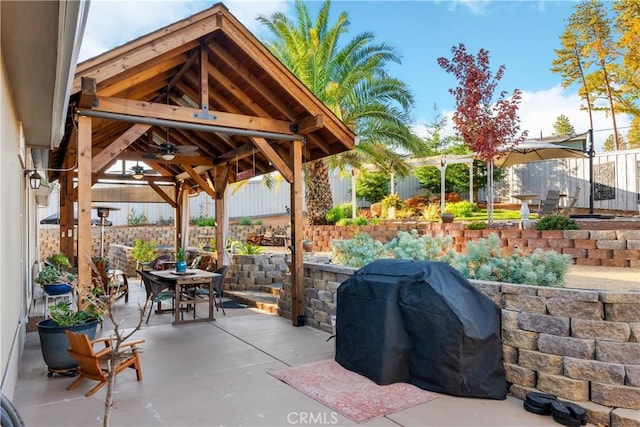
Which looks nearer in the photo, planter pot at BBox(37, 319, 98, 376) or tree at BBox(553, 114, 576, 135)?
planter pot at BBox(37, 319, 98, 376)

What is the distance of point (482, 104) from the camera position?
8.86m

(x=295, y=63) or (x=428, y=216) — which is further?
(x=428, y=216)

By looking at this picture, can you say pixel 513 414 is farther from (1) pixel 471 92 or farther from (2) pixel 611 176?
(2) pixel 611 176

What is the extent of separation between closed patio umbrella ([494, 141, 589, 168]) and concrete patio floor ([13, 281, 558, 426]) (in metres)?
7.92

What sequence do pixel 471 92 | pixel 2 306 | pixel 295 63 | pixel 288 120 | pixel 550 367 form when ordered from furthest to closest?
1. pixel 295 63
2. pixel 471 92
3. pixel 288 120
4. pixel 550 367
5. pixel 2 306

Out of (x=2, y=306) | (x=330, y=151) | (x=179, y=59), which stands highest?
(x=179, y=59)

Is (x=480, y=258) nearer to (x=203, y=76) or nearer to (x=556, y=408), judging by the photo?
(x=556, y=408)

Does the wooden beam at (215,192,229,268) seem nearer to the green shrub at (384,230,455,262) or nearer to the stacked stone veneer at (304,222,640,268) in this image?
the green shrub at (384,230,455,262)

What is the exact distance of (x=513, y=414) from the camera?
366cm

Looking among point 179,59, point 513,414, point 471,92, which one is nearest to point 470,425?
point 513,414

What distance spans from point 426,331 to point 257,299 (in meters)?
5.30

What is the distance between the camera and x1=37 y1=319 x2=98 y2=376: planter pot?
4535 mm

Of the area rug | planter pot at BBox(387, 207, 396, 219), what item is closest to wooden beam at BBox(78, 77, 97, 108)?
the area rug

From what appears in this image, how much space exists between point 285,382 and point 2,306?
2542 mm
